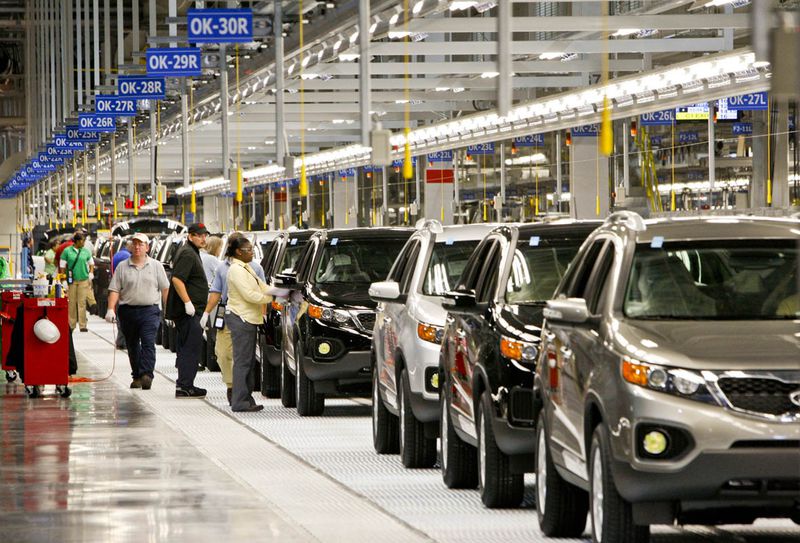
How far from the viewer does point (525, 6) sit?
32.0 meters

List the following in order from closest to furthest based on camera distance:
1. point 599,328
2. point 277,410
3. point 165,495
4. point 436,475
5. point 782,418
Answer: point 782,418 → point 599,328 → point 165,495 → point 436,475 → point 277,410

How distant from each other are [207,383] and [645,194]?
13.7 meters

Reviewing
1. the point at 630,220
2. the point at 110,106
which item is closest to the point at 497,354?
the point at 630,220

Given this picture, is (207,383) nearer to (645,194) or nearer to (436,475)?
(436,475)

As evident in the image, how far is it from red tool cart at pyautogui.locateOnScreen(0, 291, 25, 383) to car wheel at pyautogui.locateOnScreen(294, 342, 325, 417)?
4.19 metres

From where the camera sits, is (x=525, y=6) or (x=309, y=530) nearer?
(x=309, y=530)

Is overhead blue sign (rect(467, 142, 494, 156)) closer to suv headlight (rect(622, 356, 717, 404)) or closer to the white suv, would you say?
the white suv

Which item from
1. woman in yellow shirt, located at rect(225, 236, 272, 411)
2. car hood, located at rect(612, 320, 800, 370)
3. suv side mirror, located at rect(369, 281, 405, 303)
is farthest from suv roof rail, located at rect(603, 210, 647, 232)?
woman in yellow shirt, located at rect(225, 236, 272, 411)

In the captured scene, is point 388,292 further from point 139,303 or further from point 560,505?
point 139,303

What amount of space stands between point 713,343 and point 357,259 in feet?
32.6

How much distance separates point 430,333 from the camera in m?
12.4

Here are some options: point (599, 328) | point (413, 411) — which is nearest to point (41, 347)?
point (413, 411)

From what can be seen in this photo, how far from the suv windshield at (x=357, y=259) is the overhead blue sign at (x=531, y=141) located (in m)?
23.5

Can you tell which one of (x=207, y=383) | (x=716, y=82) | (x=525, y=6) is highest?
(x=525, y=6)
